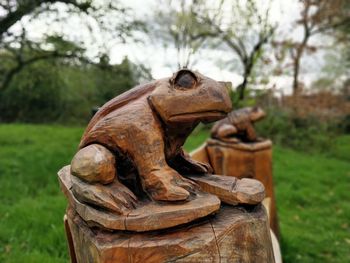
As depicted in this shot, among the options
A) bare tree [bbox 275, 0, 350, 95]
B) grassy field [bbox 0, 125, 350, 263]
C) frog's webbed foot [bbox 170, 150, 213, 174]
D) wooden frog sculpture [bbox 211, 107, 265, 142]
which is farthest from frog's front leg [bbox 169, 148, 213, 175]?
bare tree [bbox 275, 0, 350, 95]

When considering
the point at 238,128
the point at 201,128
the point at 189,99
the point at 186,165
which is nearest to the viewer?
the point at 189,99

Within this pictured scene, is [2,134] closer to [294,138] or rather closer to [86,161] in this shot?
[294,138]

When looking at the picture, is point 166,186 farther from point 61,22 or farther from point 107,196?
point 61,22

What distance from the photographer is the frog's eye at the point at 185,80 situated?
122 cm

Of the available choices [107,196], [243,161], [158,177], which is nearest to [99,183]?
[107,196]

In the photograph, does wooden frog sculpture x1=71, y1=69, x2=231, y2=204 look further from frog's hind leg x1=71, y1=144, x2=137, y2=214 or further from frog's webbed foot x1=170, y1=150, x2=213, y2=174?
frog's webbed foot x1=170, y1=150, x2=213, y2=174

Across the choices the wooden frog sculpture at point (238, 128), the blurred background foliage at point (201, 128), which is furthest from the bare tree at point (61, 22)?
the wooden frog sculpture at point (238, 128)

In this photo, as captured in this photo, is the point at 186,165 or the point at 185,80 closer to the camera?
the point at 185,80

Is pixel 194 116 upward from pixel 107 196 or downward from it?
upward

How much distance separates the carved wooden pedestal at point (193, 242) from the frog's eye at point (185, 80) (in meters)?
0.41

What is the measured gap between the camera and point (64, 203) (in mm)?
3770

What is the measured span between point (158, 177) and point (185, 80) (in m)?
0.32

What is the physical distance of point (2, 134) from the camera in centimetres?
866

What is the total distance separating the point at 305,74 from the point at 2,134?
8.68 meters
